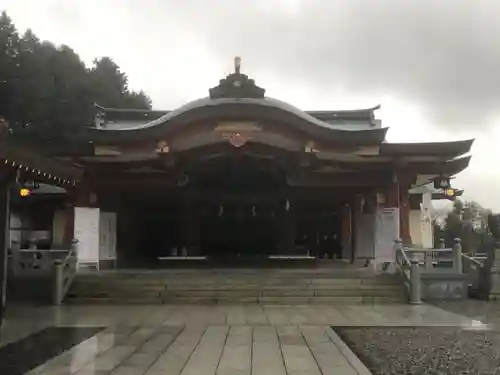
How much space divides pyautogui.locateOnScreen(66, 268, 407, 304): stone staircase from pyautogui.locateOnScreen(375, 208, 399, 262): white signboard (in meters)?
2.45

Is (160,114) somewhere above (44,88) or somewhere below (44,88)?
below

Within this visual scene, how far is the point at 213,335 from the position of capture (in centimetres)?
951

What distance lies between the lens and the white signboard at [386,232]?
18.3 meters

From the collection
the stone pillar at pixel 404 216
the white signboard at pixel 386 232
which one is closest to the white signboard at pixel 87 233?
the white signboard at pixel 386 232

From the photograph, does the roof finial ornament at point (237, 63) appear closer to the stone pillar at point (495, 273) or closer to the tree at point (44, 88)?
the stone pillar at point (495, 273)

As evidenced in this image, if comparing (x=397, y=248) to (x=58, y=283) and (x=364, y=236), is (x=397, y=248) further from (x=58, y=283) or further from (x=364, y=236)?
(x=58, y=283)

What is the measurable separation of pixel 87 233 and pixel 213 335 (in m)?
9.31

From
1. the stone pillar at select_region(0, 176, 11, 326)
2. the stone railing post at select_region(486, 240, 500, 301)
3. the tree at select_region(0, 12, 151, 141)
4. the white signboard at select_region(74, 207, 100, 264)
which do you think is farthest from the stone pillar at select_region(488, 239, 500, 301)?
the tree at select_region(0, 12, 151, 141)

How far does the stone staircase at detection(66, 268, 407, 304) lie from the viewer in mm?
14539

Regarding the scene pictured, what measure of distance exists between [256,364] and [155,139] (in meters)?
11.2

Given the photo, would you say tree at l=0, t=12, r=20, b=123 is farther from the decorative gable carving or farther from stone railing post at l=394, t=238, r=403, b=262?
stone railing post at l=394, t=238, r=403, b=262

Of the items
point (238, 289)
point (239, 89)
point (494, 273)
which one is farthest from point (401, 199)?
point (238, 289)

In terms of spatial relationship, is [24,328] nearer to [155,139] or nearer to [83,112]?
[155,139]

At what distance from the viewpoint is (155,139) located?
17.4 meters
